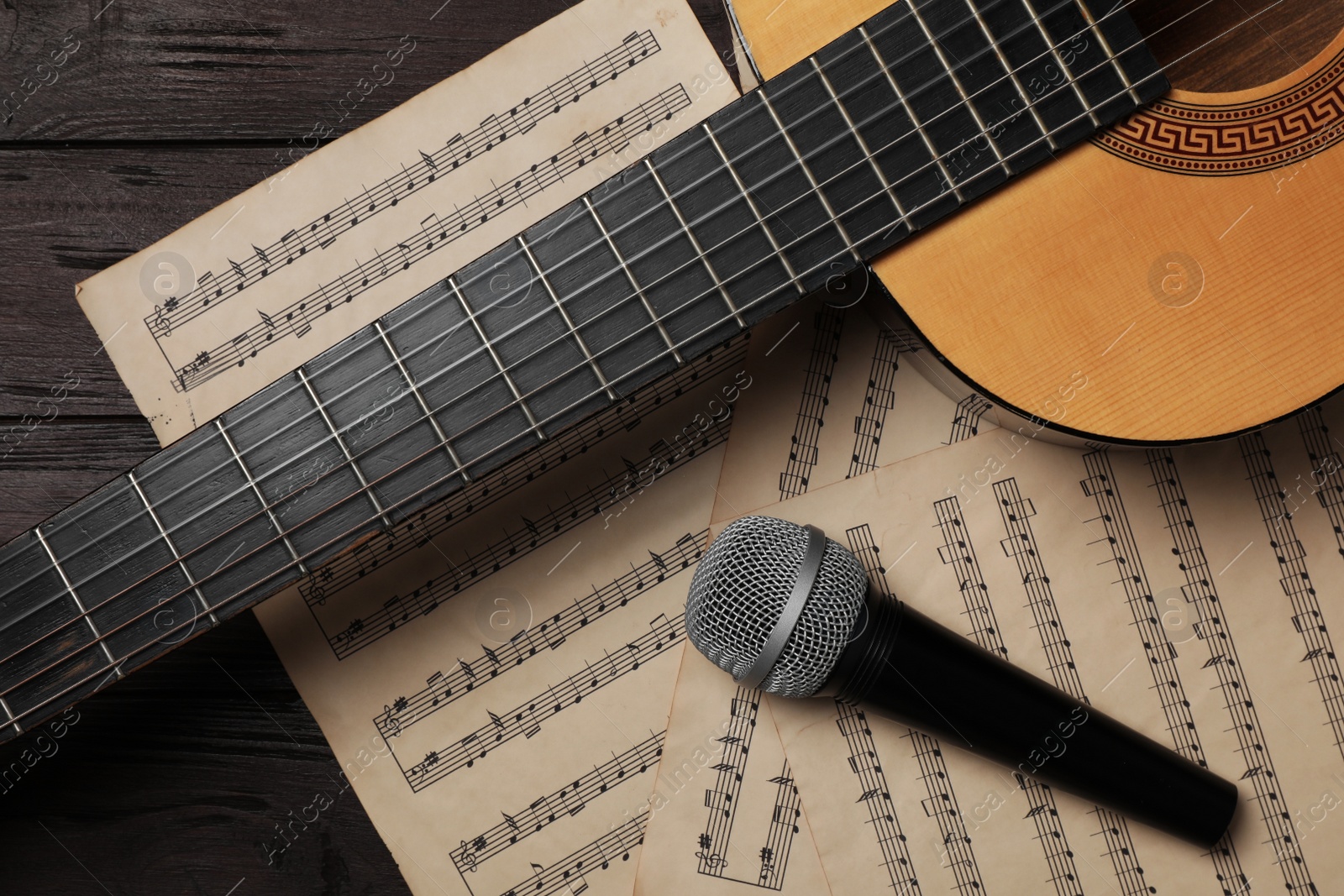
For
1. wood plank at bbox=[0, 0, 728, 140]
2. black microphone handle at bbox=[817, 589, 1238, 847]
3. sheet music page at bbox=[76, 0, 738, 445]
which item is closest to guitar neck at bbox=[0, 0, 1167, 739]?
sheet music page at bbox=[76, 0, 738, 445]

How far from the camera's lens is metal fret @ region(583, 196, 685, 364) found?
39.9 inches

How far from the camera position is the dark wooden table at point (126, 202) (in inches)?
49.7

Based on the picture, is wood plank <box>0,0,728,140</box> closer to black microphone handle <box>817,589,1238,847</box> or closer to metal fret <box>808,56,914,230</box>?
metal fret <box>808,56,914,230</box>

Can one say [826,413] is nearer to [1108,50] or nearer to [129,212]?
[1108,50]

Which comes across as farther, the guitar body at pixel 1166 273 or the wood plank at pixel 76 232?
the wood plank at pixel 76 232

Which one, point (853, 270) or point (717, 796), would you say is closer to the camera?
point (853, 270)

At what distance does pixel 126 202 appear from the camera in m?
1.27

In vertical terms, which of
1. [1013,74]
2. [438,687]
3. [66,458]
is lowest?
[438,687]

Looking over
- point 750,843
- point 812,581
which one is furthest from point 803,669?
point 750,843

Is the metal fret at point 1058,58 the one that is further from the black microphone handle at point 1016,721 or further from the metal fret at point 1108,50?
the black microphone handle at point 1016,721

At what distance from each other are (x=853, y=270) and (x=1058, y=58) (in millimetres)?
338

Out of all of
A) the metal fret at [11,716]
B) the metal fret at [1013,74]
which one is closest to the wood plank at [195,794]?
the metal fret at [11,716]

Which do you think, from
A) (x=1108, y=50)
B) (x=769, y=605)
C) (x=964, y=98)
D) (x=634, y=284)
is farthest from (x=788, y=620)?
(x=1108, y=50)

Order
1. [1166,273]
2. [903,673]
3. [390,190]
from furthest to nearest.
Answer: [390,190]
[903,673]
[1166,273]
